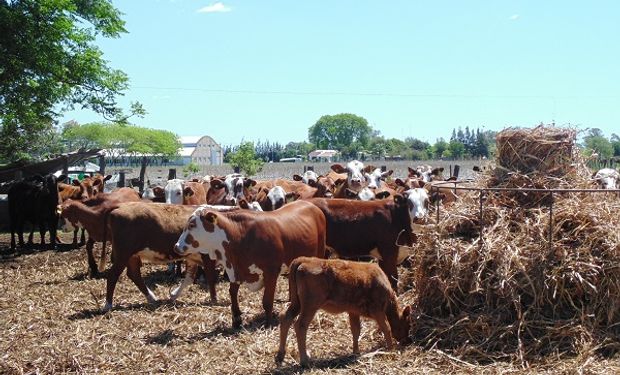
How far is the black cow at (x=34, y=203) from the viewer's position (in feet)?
51.1

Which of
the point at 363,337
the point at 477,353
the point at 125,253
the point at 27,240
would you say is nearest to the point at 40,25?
the point at 27,240

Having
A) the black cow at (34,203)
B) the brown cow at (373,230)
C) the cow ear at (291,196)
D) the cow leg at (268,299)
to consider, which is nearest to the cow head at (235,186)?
the cow ear at (291,196)

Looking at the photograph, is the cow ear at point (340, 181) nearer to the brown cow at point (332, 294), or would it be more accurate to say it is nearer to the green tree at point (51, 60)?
the green tree at point (51, 60)

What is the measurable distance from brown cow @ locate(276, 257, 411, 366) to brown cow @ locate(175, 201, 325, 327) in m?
1.38

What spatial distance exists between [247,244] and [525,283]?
3.16m

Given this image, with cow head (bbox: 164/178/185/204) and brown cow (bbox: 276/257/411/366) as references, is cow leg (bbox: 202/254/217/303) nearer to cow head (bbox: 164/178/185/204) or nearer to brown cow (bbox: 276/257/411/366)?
brown cow (bbox: 276/257/411/366)

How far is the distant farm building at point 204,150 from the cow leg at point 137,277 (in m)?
119

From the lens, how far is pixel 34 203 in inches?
622

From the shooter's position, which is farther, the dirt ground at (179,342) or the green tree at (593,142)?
Result: the green tree at (593,142)

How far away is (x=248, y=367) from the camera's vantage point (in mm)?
6492

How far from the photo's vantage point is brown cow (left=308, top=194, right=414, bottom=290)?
30.9ft

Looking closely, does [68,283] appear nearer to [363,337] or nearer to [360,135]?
[363,337]

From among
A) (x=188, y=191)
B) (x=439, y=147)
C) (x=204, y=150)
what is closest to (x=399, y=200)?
(x=188, y=191)

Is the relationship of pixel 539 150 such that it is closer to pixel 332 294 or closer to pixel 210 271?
pixel 332 294
